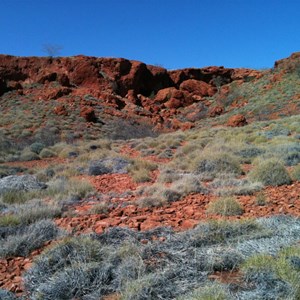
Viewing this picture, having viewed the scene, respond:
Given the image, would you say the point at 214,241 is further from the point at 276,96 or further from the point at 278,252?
the point at 276,96

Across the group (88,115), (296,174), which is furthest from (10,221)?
(88,115)

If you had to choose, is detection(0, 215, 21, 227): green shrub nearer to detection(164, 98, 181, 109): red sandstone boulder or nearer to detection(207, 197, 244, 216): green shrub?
detection(207, 197, 244, 216): green shrub

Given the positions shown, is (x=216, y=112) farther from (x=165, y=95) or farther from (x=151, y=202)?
(x=151, y=202)

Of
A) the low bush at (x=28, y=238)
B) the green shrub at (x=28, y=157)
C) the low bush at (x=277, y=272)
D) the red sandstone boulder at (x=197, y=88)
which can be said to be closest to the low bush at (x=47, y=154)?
the green shrub at (x=28, y=157)

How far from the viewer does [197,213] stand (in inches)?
226

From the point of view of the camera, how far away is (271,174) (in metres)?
7.36

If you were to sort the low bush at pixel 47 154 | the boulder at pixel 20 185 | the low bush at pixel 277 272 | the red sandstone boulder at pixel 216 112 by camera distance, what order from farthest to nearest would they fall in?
1. the red sandstone boulder at pixel 216 112
2. the low bush at pixel 47 154
3. the boulder at pixel 20 185
4. the low bush at pixel 277 272

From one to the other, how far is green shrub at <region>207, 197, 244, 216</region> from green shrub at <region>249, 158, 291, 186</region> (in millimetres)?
1869

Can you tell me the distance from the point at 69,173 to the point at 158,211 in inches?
182

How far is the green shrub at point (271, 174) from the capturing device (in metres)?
7.23

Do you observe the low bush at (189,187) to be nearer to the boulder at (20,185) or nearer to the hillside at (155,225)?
the hillside at (155,225)

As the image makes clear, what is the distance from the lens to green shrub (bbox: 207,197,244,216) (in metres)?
5.55

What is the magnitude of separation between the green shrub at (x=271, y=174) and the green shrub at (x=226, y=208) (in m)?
1.87

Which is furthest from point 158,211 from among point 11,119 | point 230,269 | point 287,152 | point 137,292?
point 11,119
